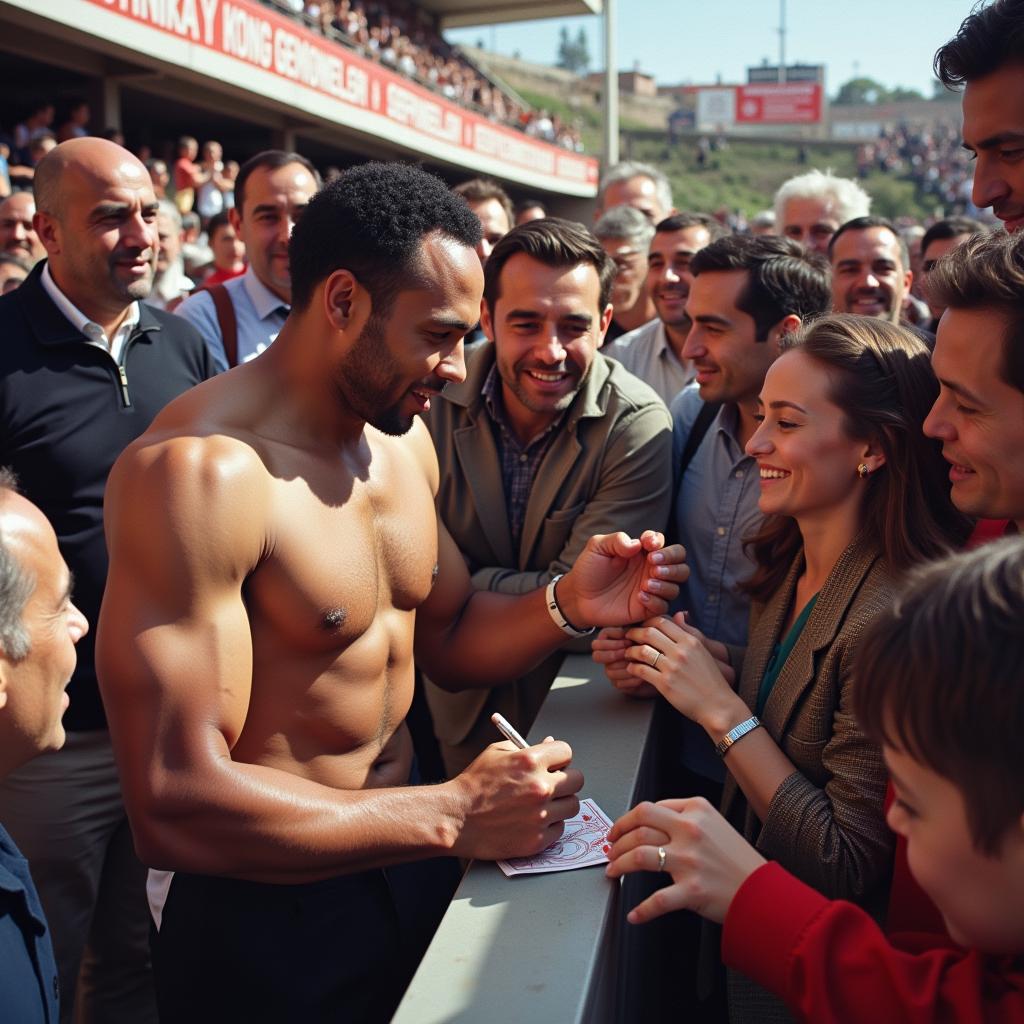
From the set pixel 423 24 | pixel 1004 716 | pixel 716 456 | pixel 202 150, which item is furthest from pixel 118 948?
pixel 423 24

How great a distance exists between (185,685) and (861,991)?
124cm

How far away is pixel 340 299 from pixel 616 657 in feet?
3.80

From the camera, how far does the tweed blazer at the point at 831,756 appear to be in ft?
6.77

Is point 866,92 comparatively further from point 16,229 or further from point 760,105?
point 16,229

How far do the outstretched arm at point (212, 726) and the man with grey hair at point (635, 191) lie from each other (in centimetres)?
588

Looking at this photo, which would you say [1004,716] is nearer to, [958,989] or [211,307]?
[958,989]

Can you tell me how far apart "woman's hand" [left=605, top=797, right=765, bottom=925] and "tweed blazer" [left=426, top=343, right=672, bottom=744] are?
1.37 metres

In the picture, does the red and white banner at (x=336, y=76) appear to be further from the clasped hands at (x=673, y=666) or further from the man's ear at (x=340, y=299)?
the clasped hands at (x=673, y=666)

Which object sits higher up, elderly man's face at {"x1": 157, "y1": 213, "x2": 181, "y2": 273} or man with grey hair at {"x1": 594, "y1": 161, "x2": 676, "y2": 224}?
man with grey hair at {"x1": 594, "y1": 161, "x2": 676, "y2": 224}

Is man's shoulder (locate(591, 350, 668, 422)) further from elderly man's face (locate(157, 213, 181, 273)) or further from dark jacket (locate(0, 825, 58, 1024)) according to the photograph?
elderly man's face (locate(157, 213, 181, 273))

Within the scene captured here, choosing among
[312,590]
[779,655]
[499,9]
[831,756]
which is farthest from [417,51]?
[831,756]

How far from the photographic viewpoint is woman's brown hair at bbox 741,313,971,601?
230 cm

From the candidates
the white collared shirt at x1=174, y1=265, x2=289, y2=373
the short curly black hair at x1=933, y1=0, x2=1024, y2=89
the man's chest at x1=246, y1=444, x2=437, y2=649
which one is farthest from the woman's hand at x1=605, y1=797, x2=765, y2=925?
the white collared shirt at x1=174, y1=265, x2=289, y2=373

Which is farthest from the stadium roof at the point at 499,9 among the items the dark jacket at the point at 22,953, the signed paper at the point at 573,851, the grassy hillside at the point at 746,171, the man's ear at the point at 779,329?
the dark jacket at the point at 22,953
